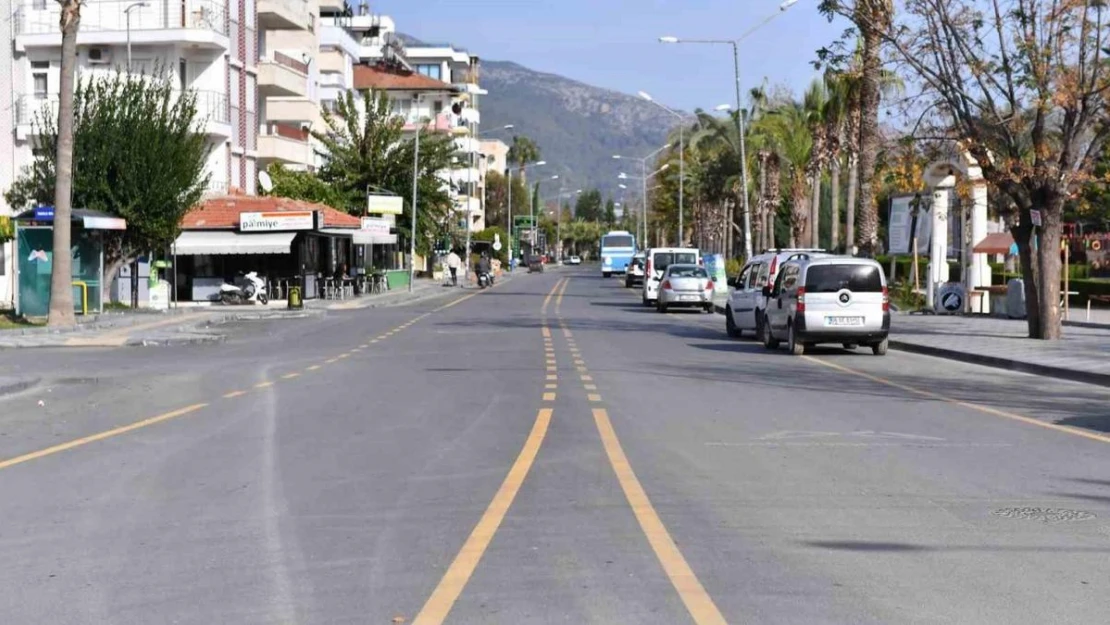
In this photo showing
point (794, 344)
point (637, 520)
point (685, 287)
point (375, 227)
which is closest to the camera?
point (637, 520)

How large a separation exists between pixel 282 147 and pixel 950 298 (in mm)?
35645

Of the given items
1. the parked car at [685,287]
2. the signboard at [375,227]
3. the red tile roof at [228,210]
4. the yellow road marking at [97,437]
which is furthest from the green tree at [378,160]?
the yellow road marking at [97,437]

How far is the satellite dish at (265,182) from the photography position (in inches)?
2736

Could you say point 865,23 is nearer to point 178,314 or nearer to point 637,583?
point 178,314

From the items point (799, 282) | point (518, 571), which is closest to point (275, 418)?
point (518, 571)

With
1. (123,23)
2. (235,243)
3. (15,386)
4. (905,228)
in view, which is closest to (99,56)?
(123,23)

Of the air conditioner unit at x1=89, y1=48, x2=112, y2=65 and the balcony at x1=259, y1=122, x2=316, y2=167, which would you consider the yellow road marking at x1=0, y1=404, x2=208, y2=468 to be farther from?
the balcony at x1=259, y1=122, x2=316, y2=167

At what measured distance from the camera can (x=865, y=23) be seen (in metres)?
31.8

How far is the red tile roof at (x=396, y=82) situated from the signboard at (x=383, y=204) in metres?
56.5

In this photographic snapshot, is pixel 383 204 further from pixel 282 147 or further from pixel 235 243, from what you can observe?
pixel 235 243

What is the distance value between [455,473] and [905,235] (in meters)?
40.1

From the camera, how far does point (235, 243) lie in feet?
172

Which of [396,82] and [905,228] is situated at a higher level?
[396,82]

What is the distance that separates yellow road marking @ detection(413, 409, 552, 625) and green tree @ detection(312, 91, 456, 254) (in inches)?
2496
